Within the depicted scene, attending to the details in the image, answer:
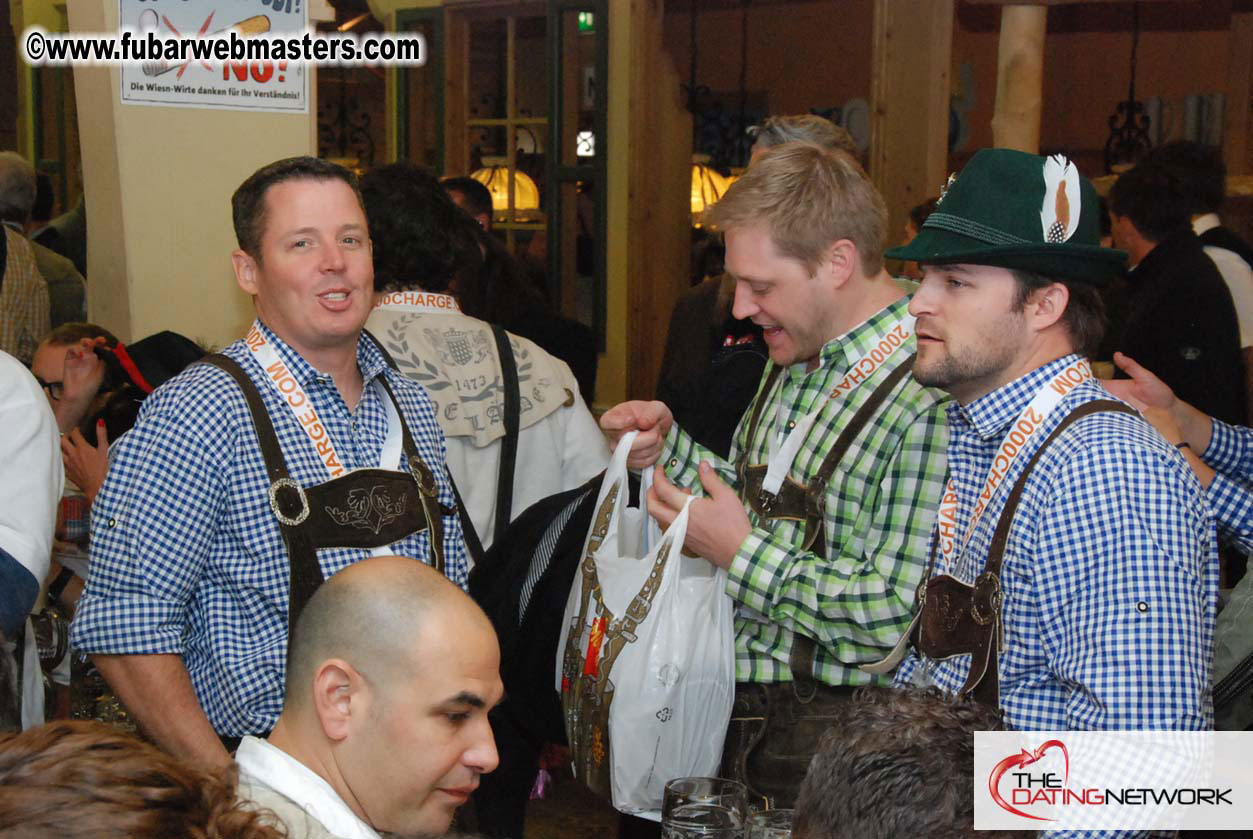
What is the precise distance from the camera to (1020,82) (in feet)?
15.7

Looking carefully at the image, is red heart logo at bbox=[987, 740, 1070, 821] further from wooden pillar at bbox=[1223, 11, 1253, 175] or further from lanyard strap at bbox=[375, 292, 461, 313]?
wooden pillar at bbox=[1223, 11, 1253, 175]

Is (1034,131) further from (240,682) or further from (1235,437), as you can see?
(240,682)

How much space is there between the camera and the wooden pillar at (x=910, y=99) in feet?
20.1

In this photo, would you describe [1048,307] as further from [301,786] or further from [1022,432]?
[301,786]

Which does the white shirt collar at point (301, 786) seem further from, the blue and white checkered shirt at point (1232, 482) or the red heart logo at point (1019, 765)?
the blue and white checkered shirt at point (1232, 482)

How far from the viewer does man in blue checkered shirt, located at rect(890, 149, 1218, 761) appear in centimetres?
173

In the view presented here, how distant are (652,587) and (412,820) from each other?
2.53ft

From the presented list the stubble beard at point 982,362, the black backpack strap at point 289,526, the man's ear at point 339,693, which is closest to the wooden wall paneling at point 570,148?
the black backpack strap at point 289,526

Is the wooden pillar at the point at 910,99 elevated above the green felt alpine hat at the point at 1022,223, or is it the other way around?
the wooden pillar at the point at 910,99

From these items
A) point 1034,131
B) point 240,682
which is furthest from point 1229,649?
point 1034,131

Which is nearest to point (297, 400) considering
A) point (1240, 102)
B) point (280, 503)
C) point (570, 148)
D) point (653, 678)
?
point (280, 503)

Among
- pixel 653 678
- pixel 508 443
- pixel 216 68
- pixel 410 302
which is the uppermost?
pixel 216 68

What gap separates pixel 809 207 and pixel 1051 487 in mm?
838

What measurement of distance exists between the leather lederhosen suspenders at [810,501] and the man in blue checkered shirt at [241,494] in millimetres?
613
